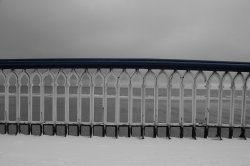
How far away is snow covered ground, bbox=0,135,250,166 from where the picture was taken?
15.7 ft

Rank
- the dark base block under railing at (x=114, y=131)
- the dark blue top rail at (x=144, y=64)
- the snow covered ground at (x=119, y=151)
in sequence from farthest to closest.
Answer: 1. the dark base block under railing at (x=114, y=131)
2. the dark blue top rail at (x=144, y=64)
3. the snow covered ground at (x=119, y=151)

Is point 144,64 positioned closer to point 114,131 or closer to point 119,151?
point 119,151

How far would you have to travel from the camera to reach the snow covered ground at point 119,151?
188 inches

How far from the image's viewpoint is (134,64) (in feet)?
20.6

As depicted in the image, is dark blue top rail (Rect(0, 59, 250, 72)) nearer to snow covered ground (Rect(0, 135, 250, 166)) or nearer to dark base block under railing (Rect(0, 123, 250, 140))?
dark base block under railing (Rect(0, 123, 250, 140))

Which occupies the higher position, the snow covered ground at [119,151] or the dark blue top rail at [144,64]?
the dark blue top rail at [144,64]

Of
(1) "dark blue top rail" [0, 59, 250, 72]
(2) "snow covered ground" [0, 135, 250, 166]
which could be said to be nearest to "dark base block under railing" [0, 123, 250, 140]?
(2) "snow covered ground" [0, 135, 250, 166]

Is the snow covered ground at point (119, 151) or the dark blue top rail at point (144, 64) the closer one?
the snow covered ground at point (119, 151)

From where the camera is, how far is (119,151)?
5.44 metres

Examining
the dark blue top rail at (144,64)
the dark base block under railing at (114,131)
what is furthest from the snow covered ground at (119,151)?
the dark blue top rail at (144,64)

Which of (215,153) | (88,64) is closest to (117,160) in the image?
(215,153)

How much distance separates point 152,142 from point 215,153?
1.44m

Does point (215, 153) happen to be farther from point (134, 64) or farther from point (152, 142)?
point (134, 64)

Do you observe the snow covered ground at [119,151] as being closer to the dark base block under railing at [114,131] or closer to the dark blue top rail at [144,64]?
the dark base block under railing at [114,131]
